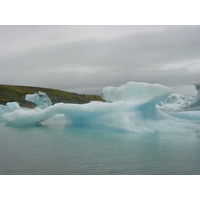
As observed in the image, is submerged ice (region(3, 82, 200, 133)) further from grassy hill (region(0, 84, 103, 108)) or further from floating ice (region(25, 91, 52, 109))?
grassy hill (region(0, 84, 103, 108))

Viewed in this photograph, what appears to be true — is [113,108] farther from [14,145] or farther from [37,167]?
[37,167]

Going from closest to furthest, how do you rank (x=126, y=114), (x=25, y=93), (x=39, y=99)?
(x=126, y=114) < (x=39, y=99) < (x=25, y=93)

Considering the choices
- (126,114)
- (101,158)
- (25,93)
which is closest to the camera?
(101,158)

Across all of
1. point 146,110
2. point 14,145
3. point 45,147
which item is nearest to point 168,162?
point 45,147

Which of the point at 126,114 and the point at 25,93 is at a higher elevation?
the point at 25,93

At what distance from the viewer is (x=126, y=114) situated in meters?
8.26

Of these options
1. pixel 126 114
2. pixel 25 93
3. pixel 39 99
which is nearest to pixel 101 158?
pixel 126 114

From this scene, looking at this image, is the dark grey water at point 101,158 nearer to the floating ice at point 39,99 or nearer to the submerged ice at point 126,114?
the submerged ice at point 126,114

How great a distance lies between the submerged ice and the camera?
8.09 m

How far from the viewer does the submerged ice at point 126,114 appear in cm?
809

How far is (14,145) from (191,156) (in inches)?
165

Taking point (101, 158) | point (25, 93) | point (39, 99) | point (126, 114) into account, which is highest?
point (25, 93)

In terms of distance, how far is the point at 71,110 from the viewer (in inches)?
344

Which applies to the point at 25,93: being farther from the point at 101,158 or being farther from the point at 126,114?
the point at 101,158
